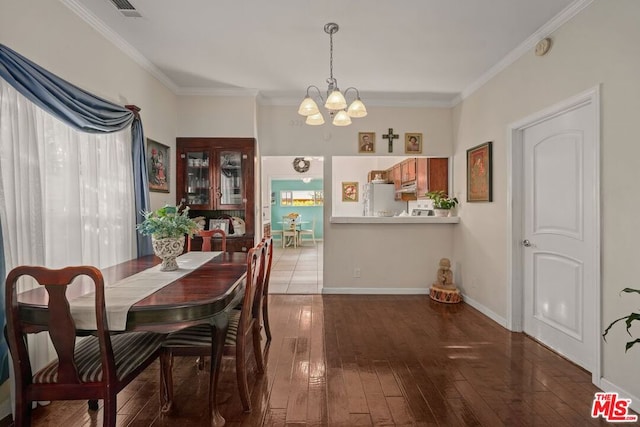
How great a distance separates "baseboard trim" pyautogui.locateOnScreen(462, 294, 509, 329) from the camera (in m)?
3.26

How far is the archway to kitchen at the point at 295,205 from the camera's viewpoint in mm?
7016

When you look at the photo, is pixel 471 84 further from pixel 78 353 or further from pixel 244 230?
pixel 78 353

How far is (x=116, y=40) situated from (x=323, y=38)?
181 cm

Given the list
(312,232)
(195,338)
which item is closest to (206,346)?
(195,338)

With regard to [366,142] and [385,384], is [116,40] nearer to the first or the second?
[366,142]

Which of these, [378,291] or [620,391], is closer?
[620,391]

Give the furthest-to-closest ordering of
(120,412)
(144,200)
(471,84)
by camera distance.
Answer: (471,84) < (144,200) < (120,412)

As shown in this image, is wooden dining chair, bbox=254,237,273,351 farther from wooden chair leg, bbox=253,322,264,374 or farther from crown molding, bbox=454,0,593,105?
crown molding, bbox=454,0,593,105

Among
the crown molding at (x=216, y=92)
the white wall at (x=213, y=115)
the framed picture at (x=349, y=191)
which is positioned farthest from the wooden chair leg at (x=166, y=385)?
the framed picture at (x=349, y=191)

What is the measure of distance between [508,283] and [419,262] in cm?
132

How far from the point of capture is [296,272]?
18.7 ft

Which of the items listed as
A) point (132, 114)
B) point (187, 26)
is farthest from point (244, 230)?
point (187, 26)

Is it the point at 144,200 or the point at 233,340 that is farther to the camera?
the point at 144,200

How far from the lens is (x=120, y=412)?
1.89 metres
